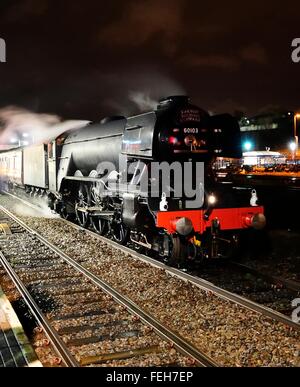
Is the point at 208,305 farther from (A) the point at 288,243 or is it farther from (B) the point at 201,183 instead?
(A) the point at 288,243

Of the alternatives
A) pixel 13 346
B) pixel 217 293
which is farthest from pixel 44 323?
pixel 217 293

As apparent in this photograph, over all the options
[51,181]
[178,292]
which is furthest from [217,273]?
[51,181]

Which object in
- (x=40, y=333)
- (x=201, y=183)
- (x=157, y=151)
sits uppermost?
(x=157, y=151)

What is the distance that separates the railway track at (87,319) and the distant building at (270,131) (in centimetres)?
7175

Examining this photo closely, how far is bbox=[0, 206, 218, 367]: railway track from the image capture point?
458cm

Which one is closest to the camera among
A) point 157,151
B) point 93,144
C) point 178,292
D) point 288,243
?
point 178,292

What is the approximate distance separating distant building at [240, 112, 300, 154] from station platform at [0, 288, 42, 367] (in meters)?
74.4

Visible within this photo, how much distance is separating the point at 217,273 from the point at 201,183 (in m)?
1.84

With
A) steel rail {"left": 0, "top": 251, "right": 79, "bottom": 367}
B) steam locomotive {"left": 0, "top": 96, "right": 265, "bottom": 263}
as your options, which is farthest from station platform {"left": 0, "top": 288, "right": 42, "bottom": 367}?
steam locomotive {"left": 0, "top": 96, "right": 265, "bottom": 263}

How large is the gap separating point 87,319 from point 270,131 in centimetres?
8491

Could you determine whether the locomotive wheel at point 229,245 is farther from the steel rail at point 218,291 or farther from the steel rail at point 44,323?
the steel rail at point 44,323

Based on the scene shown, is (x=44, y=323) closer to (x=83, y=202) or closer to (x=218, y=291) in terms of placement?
(x=218, y=291)

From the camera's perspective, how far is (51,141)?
15.6 meters
